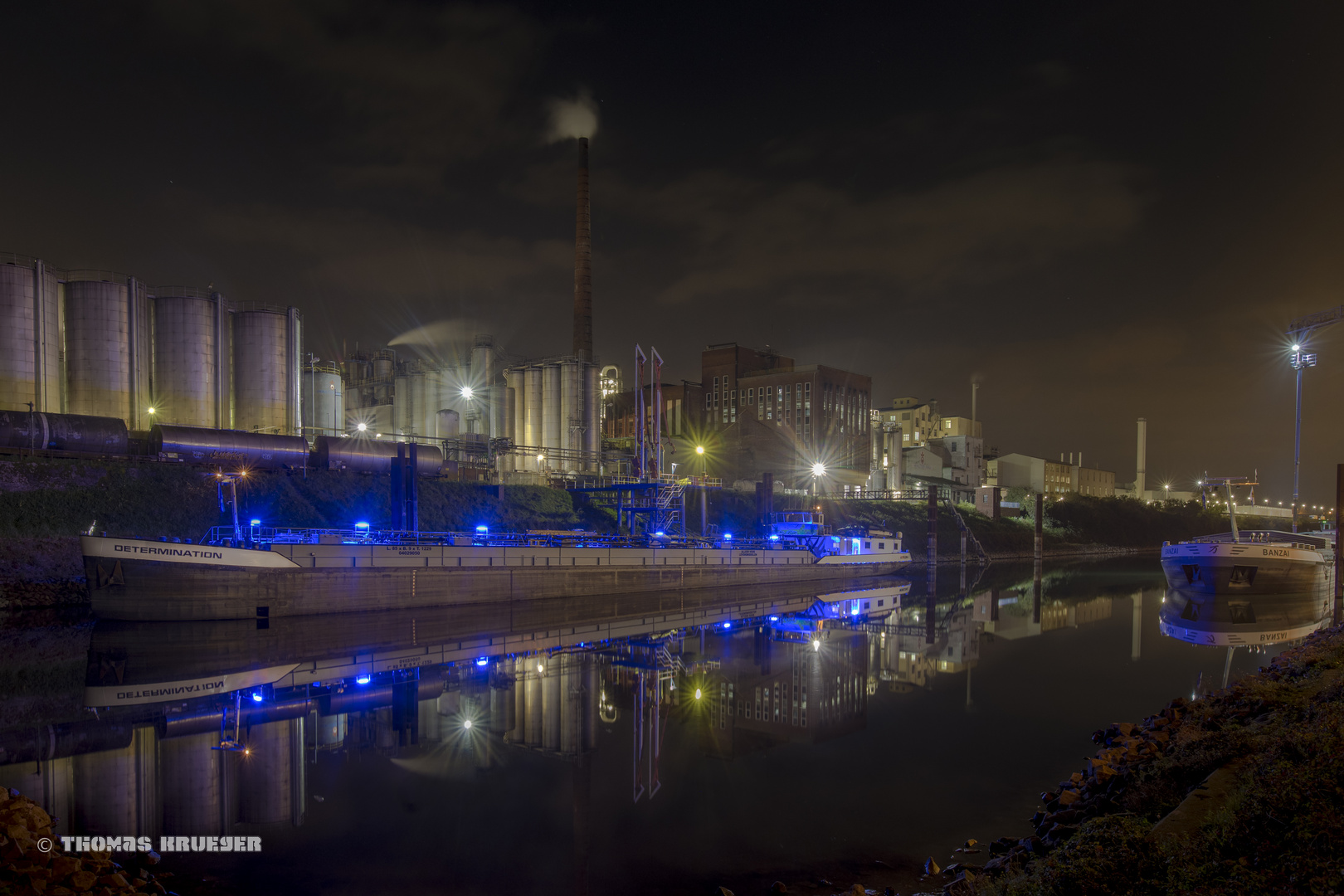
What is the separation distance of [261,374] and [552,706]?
4265 cm

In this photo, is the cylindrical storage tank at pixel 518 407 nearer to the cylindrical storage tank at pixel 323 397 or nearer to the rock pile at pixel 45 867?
the cylindrical storage tank at pixel 323 397

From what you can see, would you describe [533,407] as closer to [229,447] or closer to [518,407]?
[518,407]

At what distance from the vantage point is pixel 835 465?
343 feet

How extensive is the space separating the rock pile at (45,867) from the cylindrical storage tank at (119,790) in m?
2.35

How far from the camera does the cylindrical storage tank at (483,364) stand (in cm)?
7438

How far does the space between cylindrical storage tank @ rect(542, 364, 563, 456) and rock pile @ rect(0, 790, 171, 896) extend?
6087 cm

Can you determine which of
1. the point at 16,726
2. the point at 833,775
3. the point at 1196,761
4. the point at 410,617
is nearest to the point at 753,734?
the point at 833,775

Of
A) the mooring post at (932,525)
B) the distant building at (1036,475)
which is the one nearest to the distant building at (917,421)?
the distant building at (1036,475)

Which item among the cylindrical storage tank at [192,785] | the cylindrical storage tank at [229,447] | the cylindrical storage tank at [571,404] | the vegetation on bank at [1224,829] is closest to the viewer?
the vegetation on bank at [1224,829]

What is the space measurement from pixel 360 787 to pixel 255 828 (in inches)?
79.5

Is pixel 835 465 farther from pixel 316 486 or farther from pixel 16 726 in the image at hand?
pixel 16 726

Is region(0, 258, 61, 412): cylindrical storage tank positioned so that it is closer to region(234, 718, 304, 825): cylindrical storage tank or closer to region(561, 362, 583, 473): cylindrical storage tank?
region(234, 718, 304, 825): cylindrical storage tank

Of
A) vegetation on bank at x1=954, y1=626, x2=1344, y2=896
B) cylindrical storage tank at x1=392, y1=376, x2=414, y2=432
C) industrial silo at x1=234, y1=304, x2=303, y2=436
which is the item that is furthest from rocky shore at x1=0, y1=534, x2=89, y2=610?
cylindrical storage tank at x1=392, y1=376, x2=414, y2=432

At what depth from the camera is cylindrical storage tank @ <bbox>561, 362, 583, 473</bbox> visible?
227 ft
